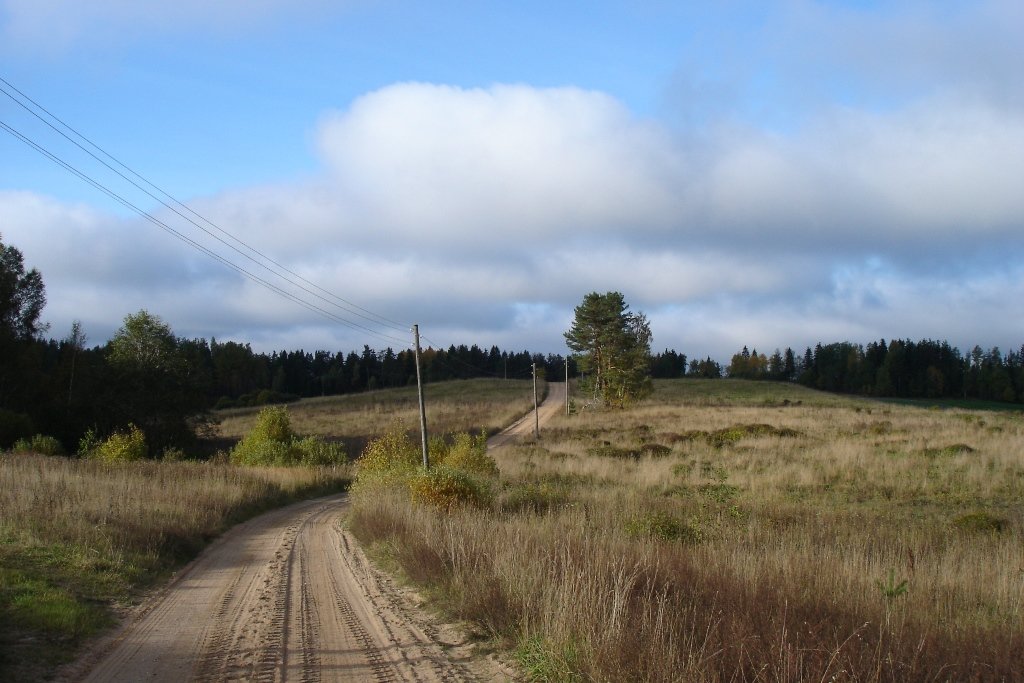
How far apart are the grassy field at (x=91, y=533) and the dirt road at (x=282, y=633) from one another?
467 millimetres

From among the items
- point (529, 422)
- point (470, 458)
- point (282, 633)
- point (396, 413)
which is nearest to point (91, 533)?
point (282, 633)

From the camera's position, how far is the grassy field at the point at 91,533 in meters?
7.85

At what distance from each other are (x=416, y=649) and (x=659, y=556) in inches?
115

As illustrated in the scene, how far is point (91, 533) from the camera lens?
41.2 feet

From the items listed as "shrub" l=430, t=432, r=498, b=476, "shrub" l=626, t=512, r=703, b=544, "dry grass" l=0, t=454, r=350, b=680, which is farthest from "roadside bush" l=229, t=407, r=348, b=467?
"shrub" l=626, t=512, r=703, b=544

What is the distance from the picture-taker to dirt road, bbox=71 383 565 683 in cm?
675

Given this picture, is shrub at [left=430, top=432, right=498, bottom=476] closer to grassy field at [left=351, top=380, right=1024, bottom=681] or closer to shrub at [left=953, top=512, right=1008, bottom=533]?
grassy field at [left=351, top=380, right=1024, bottom=681]

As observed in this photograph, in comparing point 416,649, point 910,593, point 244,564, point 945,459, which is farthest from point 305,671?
point 945,459

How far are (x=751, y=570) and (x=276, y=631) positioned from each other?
17.0 ft

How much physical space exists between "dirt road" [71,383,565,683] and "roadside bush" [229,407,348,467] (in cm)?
2764

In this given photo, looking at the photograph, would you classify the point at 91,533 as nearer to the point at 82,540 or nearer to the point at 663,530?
the point at 82,540

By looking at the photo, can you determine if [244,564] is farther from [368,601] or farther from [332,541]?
[368,601]

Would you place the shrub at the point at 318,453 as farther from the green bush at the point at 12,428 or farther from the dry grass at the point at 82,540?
the dry grass at the point at 82,540

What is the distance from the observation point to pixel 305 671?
6.75 m
